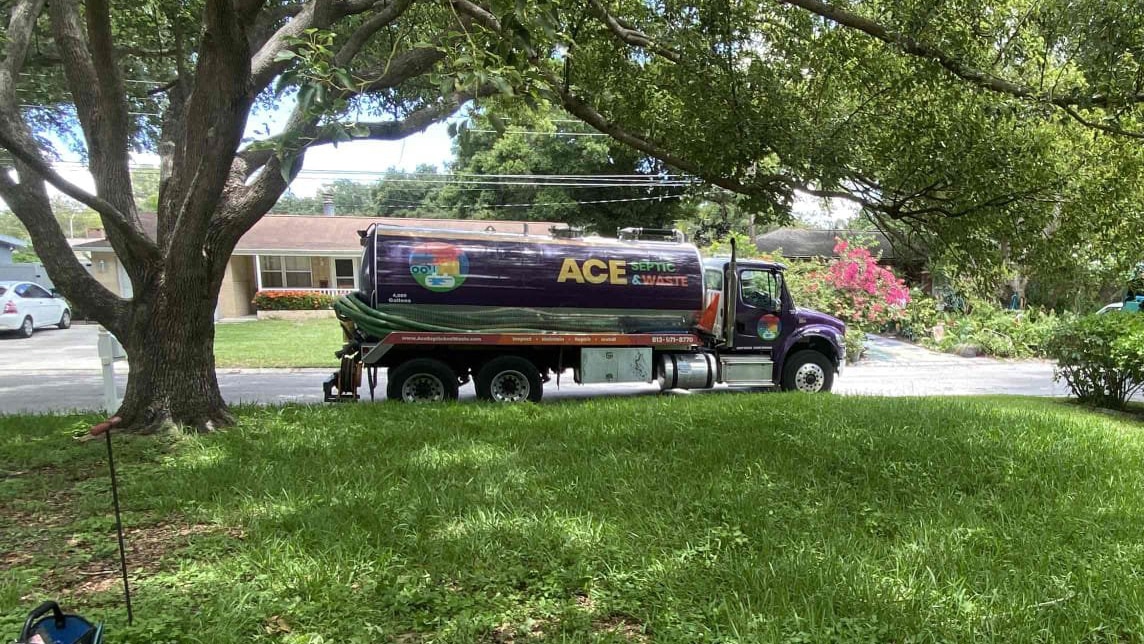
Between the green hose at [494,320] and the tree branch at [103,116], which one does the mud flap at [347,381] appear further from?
the tree branch at [103,116]

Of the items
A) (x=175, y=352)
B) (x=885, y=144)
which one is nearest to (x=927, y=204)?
(x=885, y=144)

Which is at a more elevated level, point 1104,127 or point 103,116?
point 103,116

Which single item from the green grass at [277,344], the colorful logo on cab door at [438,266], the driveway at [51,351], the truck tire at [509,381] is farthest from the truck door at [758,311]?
the driveway at [51,351]

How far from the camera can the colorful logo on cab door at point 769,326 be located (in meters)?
10.8

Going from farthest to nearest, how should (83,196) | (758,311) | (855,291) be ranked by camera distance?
1. (855,291)
2. (758,311)
3. (83,196)

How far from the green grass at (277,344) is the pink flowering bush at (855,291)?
42.8 feet

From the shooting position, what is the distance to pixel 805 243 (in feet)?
98.5

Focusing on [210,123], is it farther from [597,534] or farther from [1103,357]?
[1103,357]

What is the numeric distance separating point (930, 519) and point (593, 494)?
6.97 ft

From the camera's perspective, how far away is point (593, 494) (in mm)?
4430

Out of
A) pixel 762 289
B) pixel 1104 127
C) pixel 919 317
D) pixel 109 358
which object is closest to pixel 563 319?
pixel 762 289

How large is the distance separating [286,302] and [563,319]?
1991 centimetres

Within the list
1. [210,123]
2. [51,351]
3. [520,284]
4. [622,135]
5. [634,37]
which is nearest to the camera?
[210,123]

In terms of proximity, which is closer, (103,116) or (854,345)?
(103,116)
